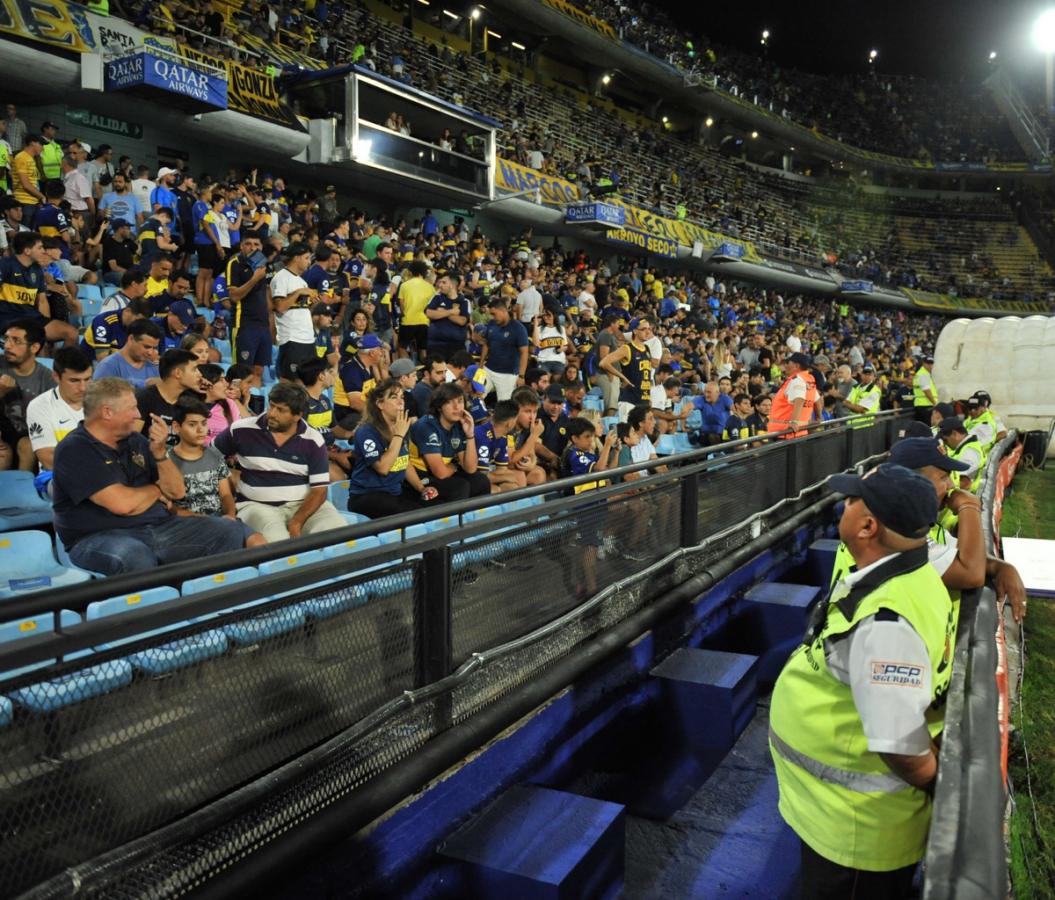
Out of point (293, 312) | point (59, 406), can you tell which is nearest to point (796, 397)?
point (293, 312)

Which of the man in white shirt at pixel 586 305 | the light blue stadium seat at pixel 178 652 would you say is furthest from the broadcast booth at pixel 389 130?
the light blue stadium seat at pixel 178 652

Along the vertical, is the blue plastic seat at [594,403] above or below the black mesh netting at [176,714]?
above

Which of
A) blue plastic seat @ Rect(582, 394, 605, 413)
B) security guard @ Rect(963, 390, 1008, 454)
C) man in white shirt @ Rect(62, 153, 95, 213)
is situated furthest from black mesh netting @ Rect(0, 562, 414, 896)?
man in white shirt @ Rect(62, 153, 95, 213)

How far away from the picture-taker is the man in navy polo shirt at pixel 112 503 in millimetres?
3402

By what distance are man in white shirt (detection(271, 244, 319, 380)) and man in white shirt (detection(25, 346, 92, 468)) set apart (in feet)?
8.12

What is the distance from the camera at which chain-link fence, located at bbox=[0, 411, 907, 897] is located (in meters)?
1.77

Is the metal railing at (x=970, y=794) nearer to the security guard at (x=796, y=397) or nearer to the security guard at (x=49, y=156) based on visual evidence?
the security guard at (x=796, y=397)

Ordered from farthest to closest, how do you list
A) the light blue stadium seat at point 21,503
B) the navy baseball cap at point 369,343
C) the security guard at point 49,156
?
the security guard at point 49,156, the navy baseball cap at point 369,343, the light blue stadium seat at point 21,503

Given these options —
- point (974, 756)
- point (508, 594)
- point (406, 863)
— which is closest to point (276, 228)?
point (508, 594)

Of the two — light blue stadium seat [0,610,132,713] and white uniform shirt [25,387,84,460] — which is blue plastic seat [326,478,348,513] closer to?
white uniform shirt [25,387,84,460]

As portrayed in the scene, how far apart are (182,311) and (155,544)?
4.51m

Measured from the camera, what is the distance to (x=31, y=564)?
3.53 meters

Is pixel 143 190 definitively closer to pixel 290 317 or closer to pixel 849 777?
pixel 290 317

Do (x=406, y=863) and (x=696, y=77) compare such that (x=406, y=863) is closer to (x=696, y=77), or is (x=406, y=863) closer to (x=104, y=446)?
(x=104, y=446)
